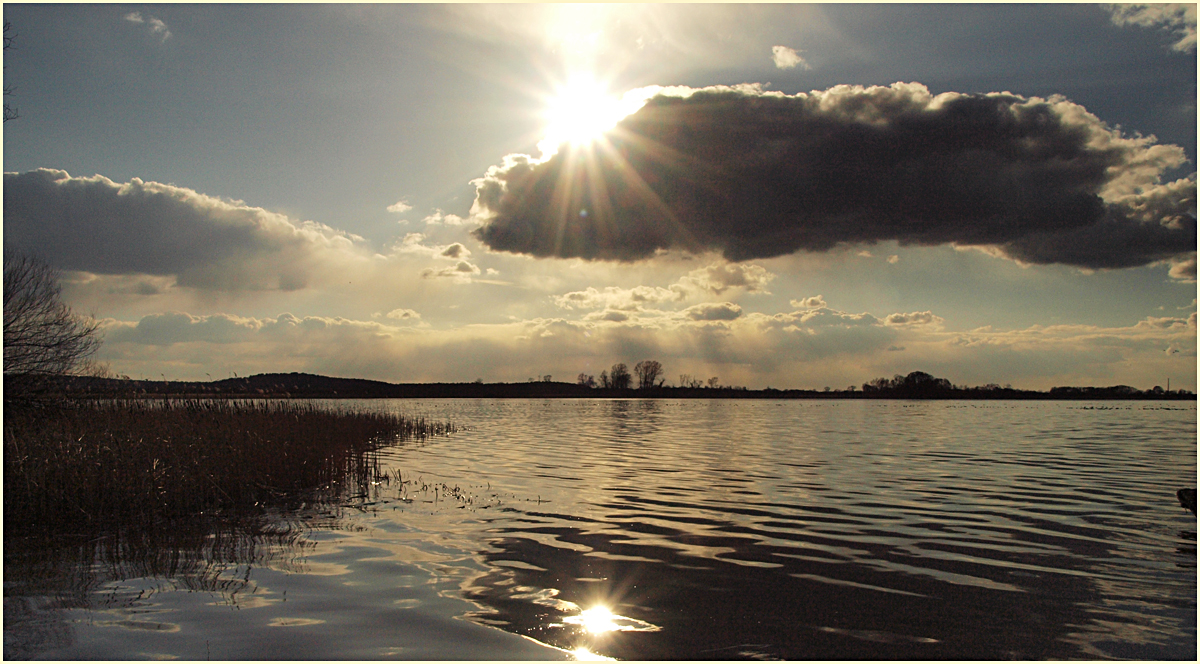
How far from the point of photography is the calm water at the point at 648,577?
7.02 m

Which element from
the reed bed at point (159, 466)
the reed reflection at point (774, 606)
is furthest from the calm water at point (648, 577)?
the reed bed at point (159, 466)

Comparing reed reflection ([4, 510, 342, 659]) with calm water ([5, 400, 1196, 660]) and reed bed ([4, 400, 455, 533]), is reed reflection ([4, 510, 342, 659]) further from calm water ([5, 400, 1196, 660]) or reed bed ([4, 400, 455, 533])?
reed bed ([4, 400, 455, 533])

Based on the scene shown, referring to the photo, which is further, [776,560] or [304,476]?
[304,476]

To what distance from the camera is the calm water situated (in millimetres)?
7016

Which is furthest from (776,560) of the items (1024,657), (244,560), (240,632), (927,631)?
(244,560)

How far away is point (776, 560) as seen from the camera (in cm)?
1016

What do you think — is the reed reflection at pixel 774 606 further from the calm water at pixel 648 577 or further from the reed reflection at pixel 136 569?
the reed reflection at pixel 136 569

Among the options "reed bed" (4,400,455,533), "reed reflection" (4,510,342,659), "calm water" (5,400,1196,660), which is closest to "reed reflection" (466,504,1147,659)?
"calm water" (5,400,1196,660)

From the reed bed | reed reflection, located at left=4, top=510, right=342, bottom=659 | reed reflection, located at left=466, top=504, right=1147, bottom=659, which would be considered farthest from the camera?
the reed bed

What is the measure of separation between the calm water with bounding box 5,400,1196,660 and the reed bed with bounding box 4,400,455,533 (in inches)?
74.0

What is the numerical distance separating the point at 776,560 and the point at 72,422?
19.4m

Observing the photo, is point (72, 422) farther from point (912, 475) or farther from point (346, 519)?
point (912, 475)

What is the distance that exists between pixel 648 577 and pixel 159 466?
37.5 feet

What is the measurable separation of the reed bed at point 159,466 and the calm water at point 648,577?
1.88 meters
